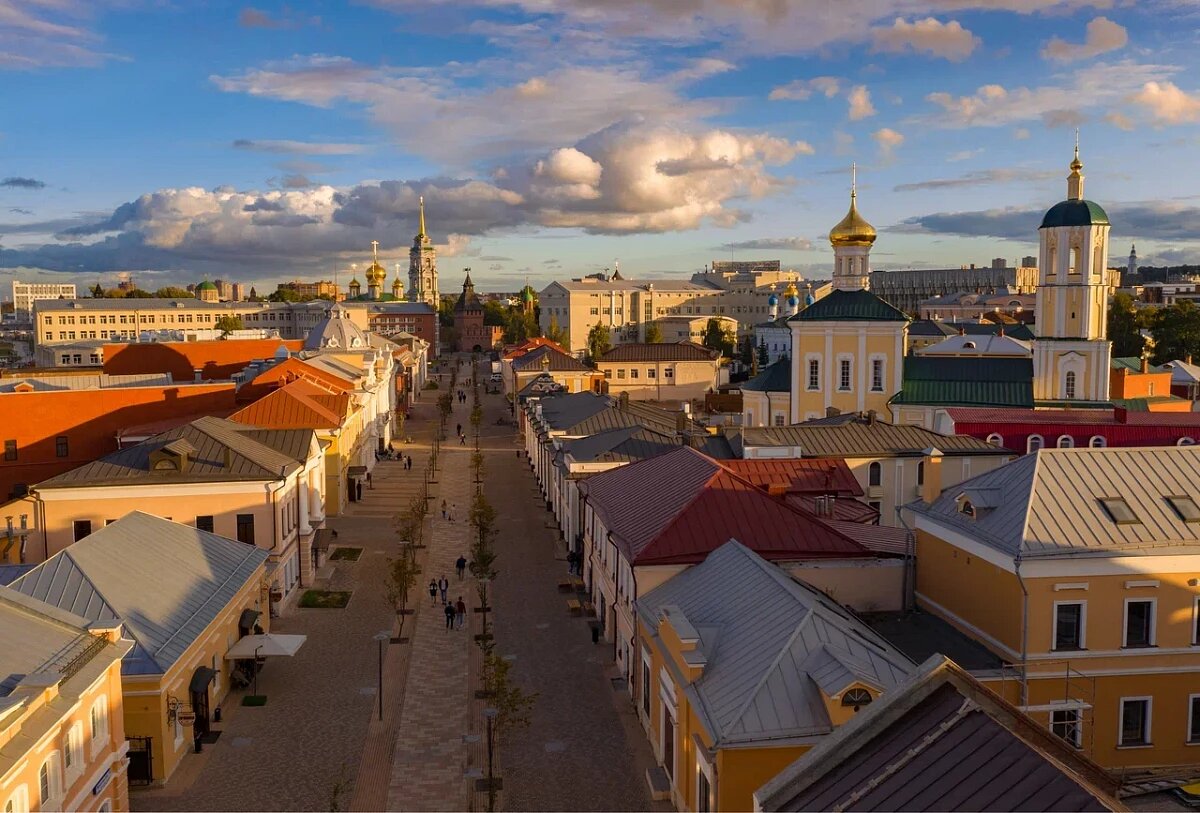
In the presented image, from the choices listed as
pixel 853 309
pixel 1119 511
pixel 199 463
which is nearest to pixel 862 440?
pixel 1119 511

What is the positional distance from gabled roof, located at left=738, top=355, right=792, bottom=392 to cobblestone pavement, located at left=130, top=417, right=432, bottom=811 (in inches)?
1057

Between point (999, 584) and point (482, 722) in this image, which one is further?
point (482, 722)

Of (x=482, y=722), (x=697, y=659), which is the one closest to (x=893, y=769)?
(x=697, y=659)

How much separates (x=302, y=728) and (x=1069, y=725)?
15094 mm

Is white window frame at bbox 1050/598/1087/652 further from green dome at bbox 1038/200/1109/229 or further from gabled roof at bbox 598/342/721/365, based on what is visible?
gabled roof at bbox 598/342/721/365

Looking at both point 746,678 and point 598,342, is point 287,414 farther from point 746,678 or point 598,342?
point 598,342

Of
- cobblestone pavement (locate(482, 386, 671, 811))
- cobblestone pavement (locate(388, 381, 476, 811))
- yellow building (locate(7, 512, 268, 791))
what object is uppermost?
yellow building (locate(7, 512, 268, 791))

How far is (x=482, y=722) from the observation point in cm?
2170

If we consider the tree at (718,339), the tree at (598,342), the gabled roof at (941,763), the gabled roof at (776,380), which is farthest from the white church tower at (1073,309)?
the tree at (718,339)

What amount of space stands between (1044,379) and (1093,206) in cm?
843

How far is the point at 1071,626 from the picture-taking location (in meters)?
18.6

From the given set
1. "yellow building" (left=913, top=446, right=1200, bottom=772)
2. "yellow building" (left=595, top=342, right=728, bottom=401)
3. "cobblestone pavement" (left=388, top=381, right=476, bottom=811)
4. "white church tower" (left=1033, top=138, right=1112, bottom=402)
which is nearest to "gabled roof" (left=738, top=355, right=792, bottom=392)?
"white church tower" (left=1033, top=138, right=1112, bottom=402)

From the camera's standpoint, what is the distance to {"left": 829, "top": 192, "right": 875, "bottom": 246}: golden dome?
53594 mm

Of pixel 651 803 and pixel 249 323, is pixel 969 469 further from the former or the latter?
pixel 249 323
